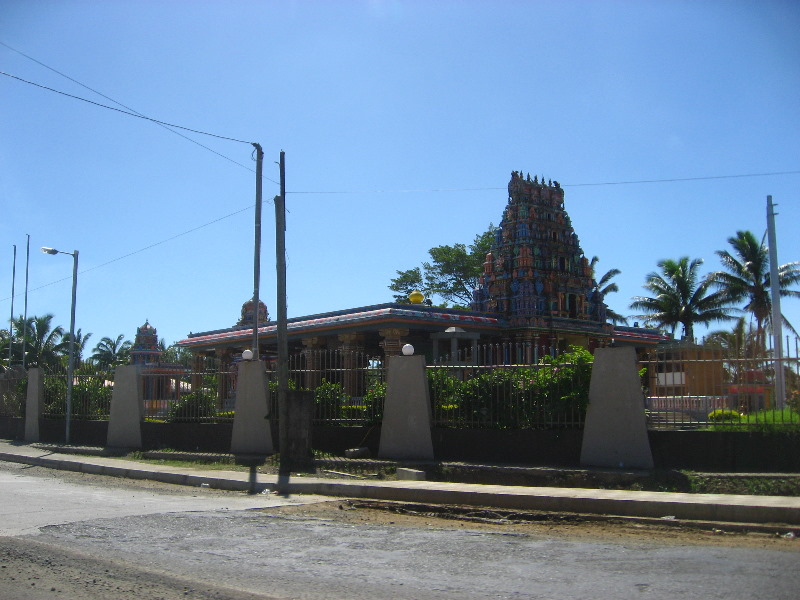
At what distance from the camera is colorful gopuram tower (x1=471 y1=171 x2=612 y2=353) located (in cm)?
3591

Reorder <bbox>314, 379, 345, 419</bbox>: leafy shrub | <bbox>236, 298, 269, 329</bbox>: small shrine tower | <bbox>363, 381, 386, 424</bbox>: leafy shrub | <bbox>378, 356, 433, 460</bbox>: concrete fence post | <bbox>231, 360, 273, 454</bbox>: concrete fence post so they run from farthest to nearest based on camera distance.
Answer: <bbox>236, 298, 269, 329</bbox>: small shrine tower < <bbox>231, 360, 273, 454</bbox>: concrete fence post < <bbox>314, 379, 345, 419</bbox>: leafy shrub < <bbox>363, 381, 386, 424</bbox>: leafy shrub < <bbox>378, 356, 433, 460</bbox>: concrete fence post

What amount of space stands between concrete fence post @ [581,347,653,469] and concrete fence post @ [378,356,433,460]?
10.6 ft

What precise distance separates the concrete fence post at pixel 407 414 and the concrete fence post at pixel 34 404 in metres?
13.8

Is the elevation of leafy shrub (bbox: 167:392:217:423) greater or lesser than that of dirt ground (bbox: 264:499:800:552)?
greater

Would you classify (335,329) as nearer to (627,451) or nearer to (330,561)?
(627,451)

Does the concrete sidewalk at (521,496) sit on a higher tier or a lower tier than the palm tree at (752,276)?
lower

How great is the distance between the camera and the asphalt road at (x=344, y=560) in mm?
6012

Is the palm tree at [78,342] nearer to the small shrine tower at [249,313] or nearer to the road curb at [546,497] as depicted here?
the small shrine tower at [249,313]

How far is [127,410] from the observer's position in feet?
65.9

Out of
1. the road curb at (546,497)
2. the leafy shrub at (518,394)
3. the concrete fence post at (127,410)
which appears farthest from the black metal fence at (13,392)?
the leafy shrub at (518,394)

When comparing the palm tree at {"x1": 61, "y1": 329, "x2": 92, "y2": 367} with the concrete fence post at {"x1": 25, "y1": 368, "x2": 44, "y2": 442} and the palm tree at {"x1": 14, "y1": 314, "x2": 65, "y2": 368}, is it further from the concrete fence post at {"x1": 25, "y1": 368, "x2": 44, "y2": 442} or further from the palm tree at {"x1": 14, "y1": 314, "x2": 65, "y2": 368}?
the concrete fence post at {"x1": 25, "y1": 368, "x2": 44, "y2": 442}

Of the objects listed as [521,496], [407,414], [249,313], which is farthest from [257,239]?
[249,313]

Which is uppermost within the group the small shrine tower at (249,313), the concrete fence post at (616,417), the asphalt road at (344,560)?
the small shrine tower at (249,313)

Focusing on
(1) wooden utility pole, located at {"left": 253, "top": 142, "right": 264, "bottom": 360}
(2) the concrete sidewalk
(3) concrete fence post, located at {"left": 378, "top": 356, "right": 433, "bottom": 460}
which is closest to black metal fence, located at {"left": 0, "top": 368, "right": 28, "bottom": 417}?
(1) wooden utility pole, located at {"left": 253, "top": 142, "right": 264, "bottom": 360}
